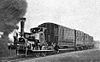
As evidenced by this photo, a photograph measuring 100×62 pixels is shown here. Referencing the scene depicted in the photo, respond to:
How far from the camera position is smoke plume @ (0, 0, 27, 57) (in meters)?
35.4

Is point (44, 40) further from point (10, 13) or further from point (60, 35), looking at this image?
point (10, 13)

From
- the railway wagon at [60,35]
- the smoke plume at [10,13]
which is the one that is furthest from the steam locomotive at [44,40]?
the smoke plume at [10,13]

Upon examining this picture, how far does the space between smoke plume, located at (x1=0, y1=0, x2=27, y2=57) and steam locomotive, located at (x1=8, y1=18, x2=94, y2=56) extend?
29.3 ft

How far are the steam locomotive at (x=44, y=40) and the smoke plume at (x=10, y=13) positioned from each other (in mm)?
8935

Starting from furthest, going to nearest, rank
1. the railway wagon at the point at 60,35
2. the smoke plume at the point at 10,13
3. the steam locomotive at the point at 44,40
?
the smoke plume at the point at 10,13 < the railway wagon at the point at 60,35 < the steam locomotive at the point at 44,40

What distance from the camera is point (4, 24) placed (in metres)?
35.5

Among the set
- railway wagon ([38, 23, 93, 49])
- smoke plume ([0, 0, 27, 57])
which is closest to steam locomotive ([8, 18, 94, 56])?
railway wagon ([38, 23, 93, 49])

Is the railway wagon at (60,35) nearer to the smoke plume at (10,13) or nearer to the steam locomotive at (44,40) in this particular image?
the steam locomotive at (44,40)

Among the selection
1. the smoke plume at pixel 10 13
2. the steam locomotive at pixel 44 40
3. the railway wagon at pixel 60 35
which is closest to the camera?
the steam locomotive at pixel 44 40

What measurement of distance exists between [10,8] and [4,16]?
190 centimetres

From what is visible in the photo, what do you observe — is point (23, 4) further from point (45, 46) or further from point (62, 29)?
point (45, 46)

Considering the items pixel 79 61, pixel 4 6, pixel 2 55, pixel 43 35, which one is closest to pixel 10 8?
pixel 4 6

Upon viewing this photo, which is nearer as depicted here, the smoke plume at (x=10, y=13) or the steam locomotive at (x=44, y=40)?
the steam locomotive at (x=44, y=40)

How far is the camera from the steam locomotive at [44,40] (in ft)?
78.3
